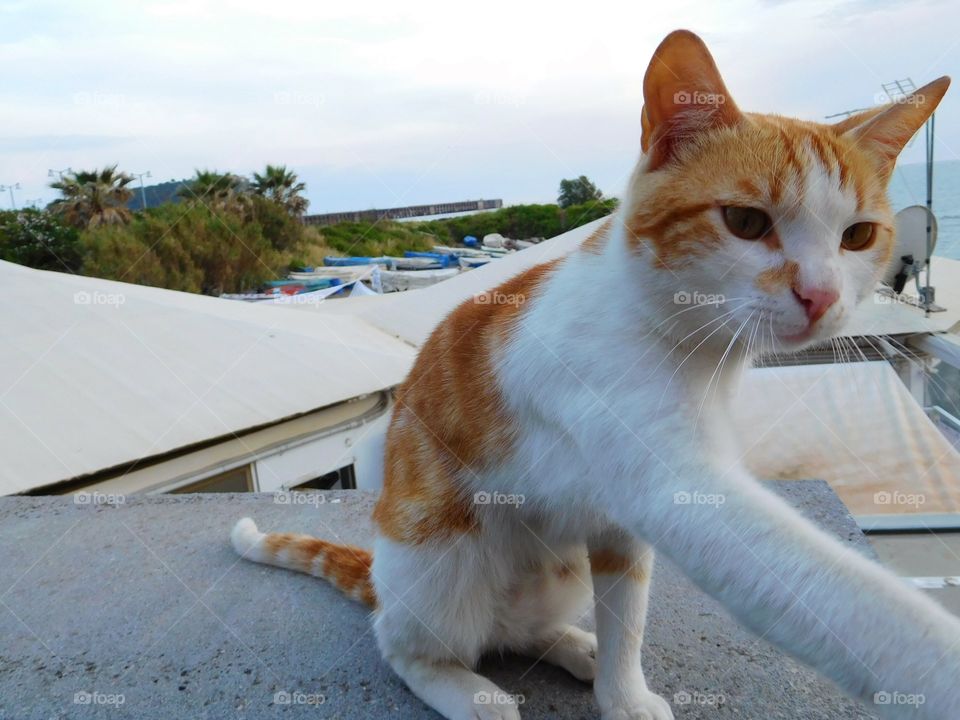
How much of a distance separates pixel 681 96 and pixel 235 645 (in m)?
1.50

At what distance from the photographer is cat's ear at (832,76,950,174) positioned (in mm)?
1117

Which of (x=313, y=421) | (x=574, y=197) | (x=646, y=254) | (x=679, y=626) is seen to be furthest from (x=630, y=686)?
(x=313, y=421)

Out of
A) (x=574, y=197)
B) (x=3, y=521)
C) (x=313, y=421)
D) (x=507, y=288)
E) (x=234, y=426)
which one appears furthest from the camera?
(x=313, y=421)

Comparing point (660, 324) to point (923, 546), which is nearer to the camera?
point (660, 324)

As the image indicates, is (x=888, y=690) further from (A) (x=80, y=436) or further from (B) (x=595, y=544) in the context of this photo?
(A) (x=80, y=436)

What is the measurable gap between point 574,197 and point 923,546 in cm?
174

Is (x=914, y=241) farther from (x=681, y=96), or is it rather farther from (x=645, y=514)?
(x=645, y=514)

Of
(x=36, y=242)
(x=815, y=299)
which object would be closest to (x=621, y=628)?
(x=815, y=299)

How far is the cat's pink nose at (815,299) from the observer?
93cm

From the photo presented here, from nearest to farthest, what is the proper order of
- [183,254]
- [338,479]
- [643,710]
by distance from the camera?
[643,710] → [338,479] → [183,254]

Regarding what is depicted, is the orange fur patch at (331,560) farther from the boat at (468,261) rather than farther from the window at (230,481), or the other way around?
the boat at (468,261)

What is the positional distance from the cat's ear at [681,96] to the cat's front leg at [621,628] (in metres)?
0.69

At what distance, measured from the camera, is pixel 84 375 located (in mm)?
4500

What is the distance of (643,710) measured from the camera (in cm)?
127
